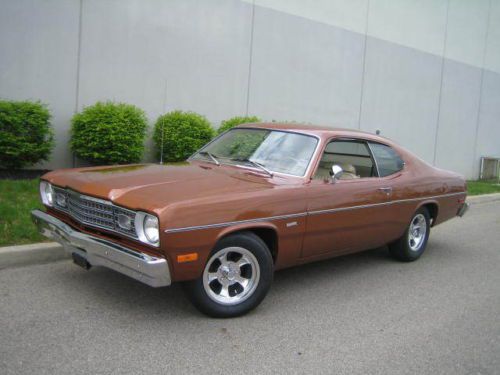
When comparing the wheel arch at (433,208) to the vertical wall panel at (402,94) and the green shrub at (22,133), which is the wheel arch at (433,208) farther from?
the vertical wall panel at (402,94)

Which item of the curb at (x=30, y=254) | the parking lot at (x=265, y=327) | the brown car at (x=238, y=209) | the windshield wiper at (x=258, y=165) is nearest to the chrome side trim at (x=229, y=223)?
the brown car at (x=238, y=209)

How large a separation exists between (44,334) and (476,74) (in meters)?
18.5

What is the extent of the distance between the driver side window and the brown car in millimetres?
13

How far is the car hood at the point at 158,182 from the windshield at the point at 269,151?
0.21 meters

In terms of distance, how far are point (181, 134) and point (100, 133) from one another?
1604mm

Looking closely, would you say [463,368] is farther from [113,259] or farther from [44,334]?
[44,334]

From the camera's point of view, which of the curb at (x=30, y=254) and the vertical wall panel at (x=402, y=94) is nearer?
the curb at (x=30, y=254)

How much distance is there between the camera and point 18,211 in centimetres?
638

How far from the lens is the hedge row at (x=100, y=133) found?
26.3 ft

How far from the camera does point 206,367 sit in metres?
3.43

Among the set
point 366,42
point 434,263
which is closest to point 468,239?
point 434,263

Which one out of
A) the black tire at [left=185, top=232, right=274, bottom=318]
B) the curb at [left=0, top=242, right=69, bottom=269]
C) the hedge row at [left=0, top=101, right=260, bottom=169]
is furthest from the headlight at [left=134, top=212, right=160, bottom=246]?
the hedge row at [left=0, top=101, right=260, bottom=169]

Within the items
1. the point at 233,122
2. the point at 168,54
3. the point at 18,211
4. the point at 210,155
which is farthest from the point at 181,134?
the point at 210,155

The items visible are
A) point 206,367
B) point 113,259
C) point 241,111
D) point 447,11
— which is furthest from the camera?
point 447,11
